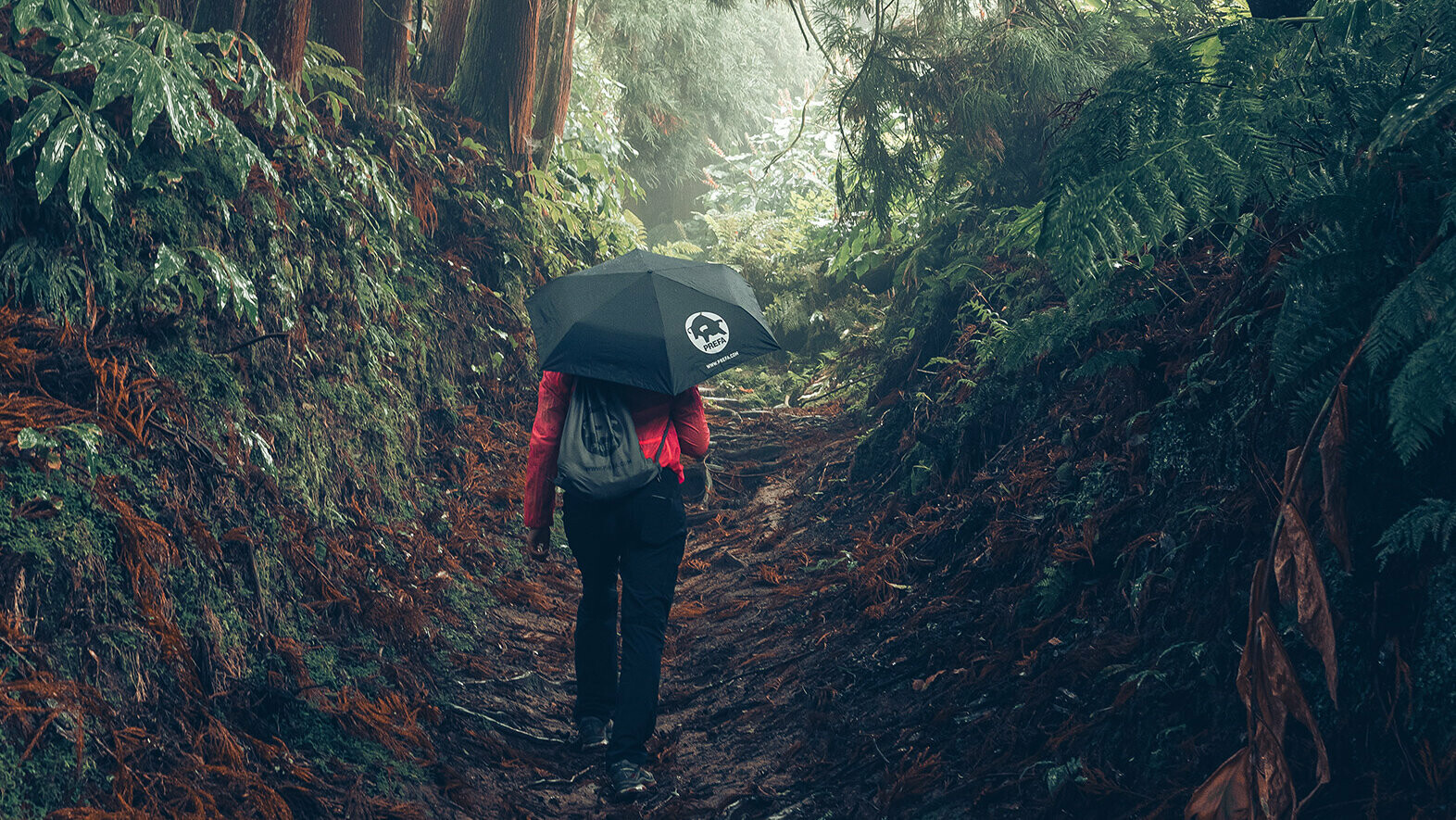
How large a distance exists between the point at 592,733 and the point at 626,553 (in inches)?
33.4

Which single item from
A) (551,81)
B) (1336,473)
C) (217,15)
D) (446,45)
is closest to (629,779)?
(1336,473)

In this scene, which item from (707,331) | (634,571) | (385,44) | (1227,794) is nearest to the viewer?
(1227,794)

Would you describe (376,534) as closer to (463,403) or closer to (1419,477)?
(463,403)

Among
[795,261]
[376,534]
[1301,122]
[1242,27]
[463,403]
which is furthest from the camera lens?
[795,261]

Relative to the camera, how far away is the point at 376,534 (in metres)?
4.57

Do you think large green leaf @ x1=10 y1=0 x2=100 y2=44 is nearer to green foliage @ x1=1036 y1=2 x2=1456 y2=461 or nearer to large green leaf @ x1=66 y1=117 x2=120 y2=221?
large green leaf @ x1=66 y1=117 x2=120 y2=221

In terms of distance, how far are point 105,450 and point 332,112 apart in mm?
3489

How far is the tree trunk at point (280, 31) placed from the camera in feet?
17.2

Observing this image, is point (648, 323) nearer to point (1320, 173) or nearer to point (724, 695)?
point (724, 695)

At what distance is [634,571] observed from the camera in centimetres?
376

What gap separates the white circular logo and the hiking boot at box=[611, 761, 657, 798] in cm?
172

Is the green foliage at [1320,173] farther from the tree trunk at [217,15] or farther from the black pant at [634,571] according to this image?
the tree trunk at [217,15]

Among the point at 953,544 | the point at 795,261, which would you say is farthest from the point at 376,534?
the point at 795,261

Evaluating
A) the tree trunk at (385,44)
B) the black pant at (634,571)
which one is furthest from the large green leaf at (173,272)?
the tree trunk at (385,44)
